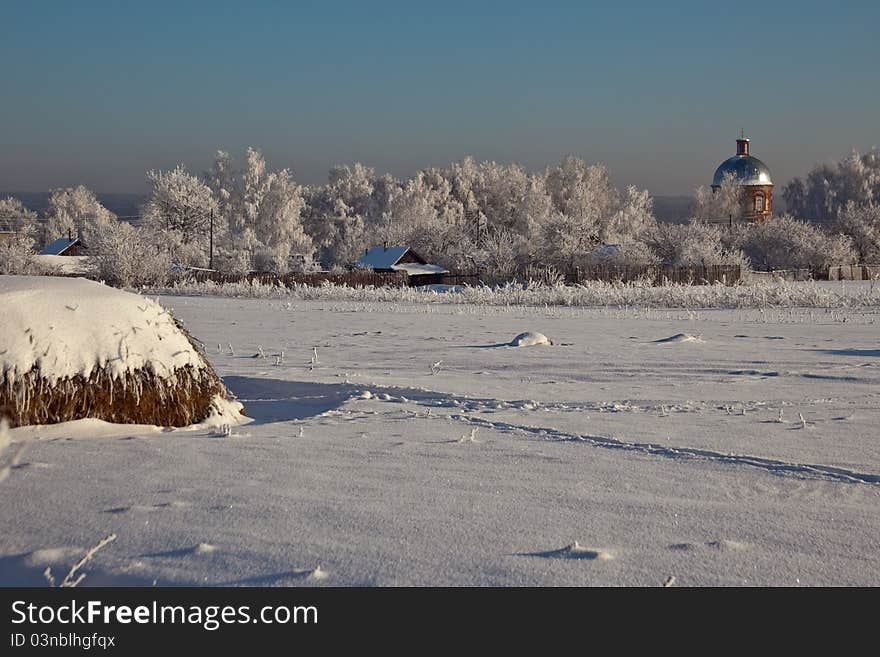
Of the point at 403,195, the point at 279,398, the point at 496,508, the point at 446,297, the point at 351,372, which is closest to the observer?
the point at 496,508

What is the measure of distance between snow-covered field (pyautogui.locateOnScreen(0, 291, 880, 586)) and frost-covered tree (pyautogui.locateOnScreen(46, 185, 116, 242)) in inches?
4403

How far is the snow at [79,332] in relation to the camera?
6.41 meters

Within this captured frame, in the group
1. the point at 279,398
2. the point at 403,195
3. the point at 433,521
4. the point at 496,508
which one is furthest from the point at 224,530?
the point at 403,195

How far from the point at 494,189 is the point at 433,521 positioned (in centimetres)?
9963

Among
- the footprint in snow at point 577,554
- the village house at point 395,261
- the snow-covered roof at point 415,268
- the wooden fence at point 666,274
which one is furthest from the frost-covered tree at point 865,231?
the footprint in snow at point 577,554

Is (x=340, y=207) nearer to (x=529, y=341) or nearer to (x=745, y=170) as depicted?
(x=745, y=170)

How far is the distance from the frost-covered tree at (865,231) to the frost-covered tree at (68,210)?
85923 mm

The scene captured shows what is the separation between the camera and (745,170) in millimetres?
104500

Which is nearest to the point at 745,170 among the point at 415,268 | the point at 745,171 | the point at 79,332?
the point at 745,171

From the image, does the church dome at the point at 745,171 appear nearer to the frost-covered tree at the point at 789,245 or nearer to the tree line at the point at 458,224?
the tree line at the point at 458,224

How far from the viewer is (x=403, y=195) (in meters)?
95.6

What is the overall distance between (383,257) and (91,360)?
65.8m

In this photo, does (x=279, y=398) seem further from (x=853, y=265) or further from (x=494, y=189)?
(x=494, y=189)

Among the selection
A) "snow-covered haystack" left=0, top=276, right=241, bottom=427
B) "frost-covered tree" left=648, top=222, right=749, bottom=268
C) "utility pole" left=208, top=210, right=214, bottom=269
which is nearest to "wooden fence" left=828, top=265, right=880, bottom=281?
"frost-covered tree" left=648, top=222, right=749, bottom=268
